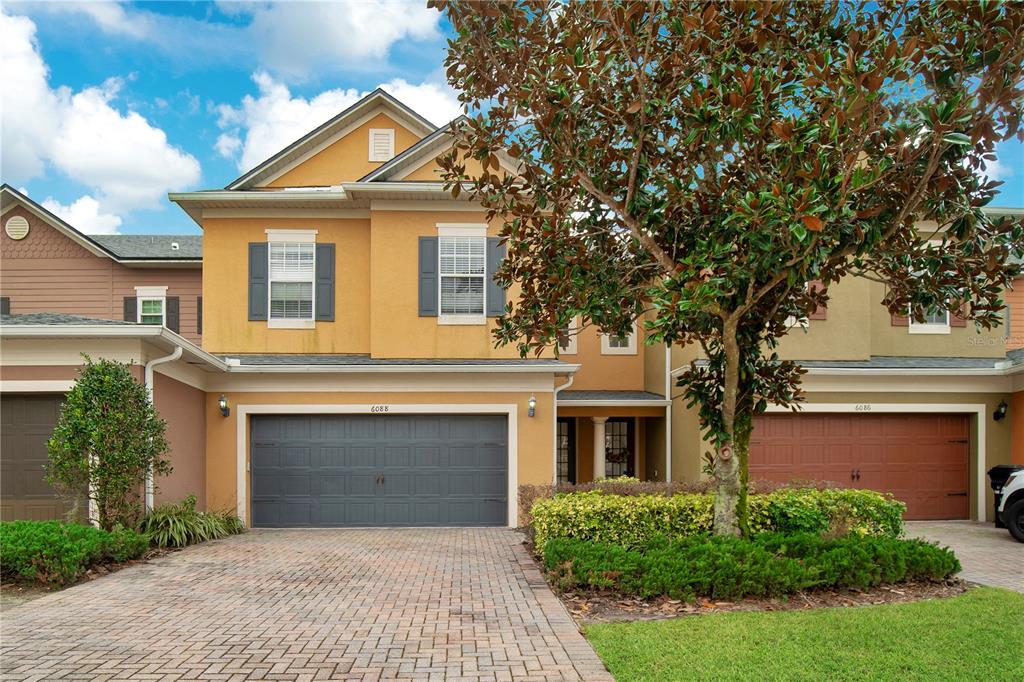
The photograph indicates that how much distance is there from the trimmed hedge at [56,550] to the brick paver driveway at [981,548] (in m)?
10.4

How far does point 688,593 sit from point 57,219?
18272 mm

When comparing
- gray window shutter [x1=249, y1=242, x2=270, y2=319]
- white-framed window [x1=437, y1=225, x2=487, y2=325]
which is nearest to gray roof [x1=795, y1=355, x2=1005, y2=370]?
white-framed window [x1=437, y1=225, x2=487, y2=325]

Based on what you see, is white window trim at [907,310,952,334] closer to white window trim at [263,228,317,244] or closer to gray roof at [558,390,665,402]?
gray roof at [558,390,665,402]

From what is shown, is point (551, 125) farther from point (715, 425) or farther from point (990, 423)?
point (990, 423)

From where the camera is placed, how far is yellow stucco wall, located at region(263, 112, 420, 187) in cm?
1675

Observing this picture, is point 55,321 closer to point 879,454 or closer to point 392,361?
point 392,361

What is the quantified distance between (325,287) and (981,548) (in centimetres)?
1224

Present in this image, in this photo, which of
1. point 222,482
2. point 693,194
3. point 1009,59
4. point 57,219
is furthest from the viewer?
point 57,219

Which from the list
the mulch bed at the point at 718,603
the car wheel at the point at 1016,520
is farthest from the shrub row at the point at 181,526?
the car wheel at the point at 1016,520

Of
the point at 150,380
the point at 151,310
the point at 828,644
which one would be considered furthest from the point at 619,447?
the point at 828,644

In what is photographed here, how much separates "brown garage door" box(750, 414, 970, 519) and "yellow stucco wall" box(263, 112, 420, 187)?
978cm

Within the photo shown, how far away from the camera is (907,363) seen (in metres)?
15.8

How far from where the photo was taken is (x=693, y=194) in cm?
875

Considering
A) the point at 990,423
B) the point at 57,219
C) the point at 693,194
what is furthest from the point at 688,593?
the point at 57,219
